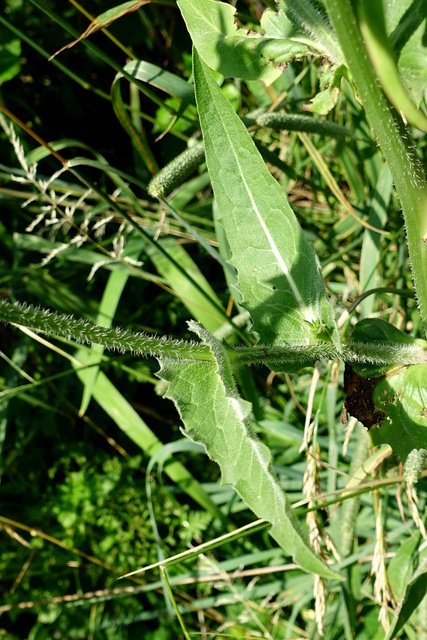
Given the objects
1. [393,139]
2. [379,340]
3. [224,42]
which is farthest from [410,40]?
[379,340]

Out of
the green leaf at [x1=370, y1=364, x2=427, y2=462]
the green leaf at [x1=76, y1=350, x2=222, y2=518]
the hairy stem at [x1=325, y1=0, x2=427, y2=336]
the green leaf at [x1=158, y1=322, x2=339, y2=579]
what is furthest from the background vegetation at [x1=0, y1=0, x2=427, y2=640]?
the green leaf at [x1=158, y1=322, x2=339, y2=579]

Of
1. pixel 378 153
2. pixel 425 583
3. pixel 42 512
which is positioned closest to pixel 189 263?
pixel 378 153

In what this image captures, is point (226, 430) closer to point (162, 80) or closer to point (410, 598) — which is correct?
point (410, 598)

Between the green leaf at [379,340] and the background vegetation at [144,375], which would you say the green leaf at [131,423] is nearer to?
the background vegetation at [144,375]

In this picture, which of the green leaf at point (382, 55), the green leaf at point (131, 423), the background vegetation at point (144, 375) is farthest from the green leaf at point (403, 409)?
the green leaf at point (131, 423)

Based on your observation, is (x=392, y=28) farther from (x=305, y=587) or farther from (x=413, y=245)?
(x=305, y=587)

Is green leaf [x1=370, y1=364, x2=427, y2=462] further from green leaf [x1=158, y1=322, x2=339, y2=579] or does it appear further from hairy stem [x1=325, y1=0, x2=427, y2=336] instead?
green leaf [x1=158, y1=322, x2=339, y2=579]
